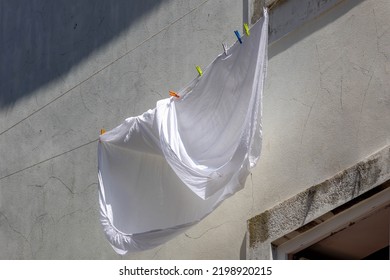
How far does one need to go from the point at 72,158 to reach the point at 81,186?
31cm

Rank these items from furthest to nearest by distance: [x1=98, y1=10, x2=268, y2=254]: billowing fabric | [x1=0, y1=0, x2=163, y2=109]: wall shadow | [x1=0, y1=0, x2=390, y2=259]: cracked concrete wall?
[x1=0, y1=0, x2=163, y2=109]: wall shadow
[x1=0, y1=0, x2=390, y2=259]: cracked concrete wall
[x1=98, y1=10, x2=268, y2=254]: billowing fabric

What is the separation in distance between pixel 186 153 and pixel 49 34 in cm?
313

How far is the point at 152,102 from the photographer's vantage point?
6957mm

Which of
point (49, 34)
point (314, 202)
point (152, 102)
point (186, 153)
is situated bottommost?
point (314, 202)

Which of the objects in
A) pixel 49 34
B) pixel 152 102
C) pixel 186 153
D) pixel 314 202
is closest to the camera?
pixel 314 202

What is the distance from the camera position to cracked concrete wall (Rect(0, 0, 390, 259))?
18.0 ft

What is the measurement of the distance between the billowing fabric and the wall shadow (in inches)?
60.5

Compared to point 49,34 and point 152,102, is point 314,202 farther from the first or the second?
point 49,34

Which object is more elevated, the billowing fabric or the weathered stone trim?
the billowing fabric

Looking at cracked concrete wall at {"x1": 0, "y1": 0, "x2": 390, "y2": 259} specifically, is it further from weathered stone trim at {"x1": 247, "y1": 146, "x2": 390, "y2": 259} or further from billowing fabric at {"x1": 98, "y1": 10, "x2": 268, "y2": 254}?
billowing fabric at {"x1": 98, "y1": 10, "x2": 268, "y2": 254}

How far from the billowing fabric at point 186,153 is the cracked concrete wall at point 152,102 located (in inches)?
18.2

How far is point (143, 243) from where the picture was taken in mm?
5691

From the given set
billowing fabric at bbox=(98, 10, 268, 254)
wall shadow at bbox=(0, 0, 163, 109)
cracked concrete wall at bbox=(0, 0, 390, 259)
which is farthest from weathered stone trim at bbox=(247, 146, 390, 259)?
wall shadow at bbox=(0, 0, 163, 109)

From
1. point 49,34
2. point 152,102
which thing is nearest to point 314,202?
point 152,102
